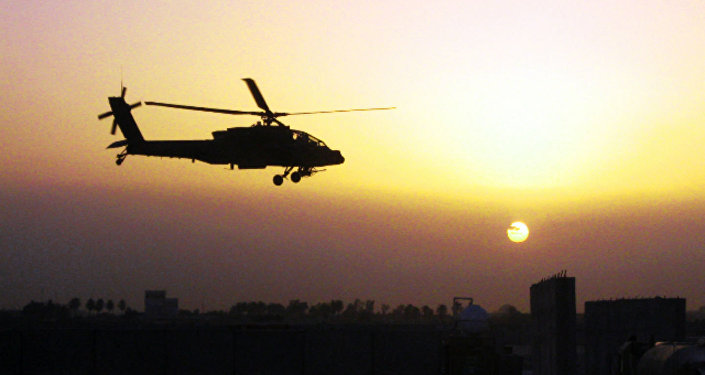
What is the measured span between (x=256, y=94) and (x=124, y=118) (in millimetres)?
8561

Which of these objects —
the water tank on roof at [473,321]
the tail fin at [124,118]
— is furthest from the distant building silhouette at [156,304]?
the water tank on roof at [473,321]

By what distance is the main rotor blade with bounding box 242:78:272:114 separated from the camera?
35.4 metres

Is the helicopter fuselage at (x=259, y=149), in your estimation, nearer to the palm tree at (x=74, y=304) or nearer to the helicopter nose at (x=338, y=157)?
the helicopter nose at (x=338, y=157)

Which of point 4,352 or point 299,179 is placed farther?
point 299,179

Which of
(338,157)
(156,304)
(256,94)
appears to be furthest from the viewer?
(156,304)

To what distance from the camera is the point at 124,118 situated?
4166cm

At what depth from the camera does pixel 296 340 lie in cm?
3519

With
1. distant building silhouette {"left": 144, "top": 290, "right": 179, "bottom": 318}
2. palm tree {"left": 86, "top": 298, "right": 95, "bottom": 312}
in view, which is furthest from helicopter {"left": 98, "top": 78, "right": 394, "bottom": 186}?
palm tree {"left": 86, "top": 298, "right": 95, "bottom": 312}

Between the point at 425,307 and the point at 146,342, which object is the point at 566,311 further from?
the point at 425,307

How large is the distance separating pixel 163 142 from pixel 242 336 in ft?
32.9

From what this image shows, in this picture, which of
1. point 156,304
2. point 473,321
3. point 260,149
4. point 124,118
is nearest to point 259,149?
point 260,149

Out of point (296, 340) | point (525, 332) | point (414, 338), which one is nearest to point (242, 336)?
point (296, 340)

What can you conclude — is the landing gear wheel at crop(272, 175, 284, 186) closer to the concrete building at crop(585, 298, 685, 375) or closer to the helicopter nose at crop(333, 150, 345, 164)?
the helicopter nose at crop(333, 150, 345, 164)

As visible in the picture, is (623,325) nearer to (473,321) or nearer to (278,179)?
(473,321)
